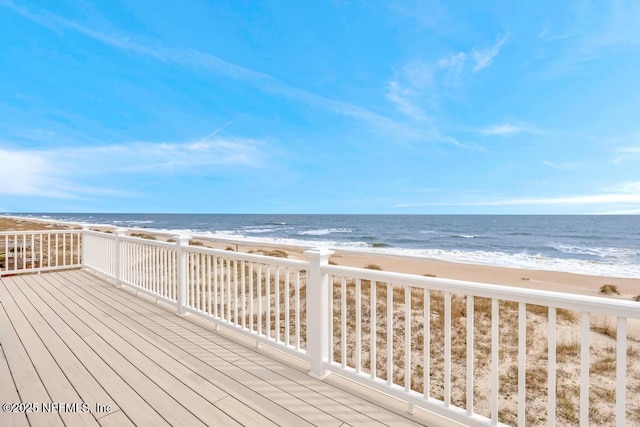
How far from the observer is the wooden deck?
→ 1.64 metres

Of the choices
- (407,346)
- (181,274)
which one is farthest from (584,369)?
(181,274)

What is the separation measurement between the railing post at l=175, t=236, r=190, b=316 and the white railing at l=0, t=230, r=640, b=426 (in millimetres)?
13

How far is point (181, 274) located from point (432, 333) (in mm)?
3404

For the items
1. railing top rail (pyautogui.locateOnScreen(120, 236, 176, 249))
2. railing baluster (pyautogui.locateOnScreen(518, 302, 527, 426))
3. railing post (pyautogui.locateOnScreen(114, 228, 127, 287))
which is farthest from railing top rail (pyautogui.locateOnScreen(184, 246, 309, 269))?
railing post (pyautogui.locateOnScreen(114, 228, 127, 287))

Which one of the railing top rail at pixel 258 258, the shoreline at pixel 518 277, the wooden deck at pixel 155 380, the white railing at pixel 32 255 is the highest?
the railing top rail at pixel 258 258

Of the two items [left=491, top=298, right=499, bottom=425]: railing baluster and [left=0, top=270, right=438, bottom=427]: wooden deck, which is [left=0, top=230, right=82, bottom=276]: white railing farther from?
[left=491, top=298, right=499, bottom=425]: railing baluster

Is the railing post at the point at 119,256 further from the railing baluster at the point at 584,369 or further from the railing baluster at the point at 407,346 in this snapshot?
the railing baluster at the point at 584,369

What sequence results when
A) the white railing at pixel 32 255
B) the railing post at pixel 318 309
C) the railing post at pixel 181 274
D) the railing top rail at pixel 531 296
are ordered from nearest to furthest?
the railing top rail at pixel 531 296 < the railing post at pixel 318 309 < the railing post at pixel 181 274 < the white railing at pixel 32 255

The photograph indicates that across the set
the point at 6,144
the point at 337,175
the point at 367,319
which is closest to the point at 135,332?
the point at 367,319

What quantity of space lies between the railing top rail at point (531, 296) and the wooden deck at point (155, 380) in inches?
32.0

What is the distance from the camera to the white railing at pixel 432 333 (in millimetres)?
1339

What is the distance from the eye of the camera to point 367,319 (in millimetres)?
4363

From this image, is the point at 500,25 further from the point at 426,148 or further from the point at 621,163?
the point at 621,163

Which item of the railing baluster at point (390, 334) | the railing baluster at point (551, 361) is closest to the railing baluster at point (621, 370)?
the railing baluster at point (551, 361)
